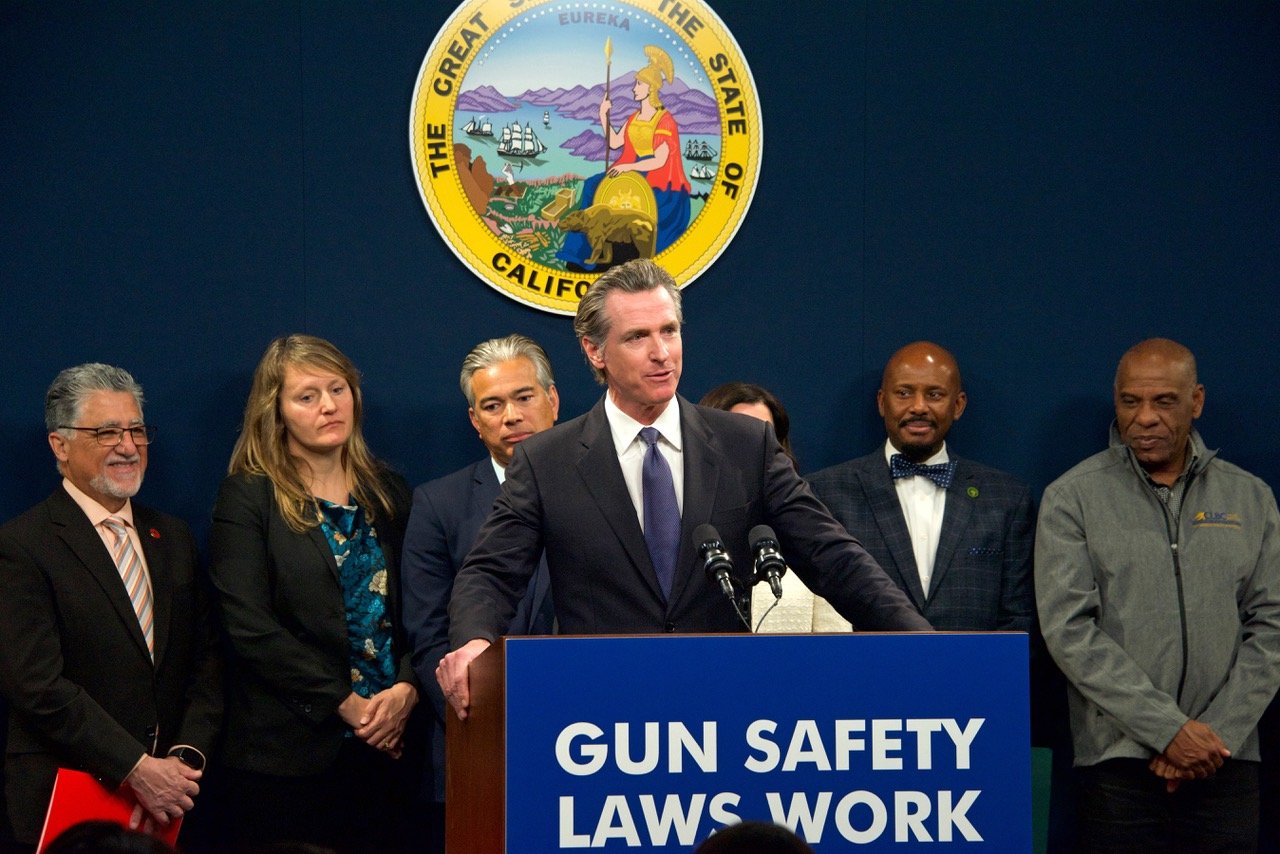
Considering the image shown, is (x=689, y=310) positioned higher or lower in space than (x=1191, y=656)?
higher

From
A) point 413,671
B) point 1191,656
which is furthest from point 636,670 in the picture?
point 1191,656

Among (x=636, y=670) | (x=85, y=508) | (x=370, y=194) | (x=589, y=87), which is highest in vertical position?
(x=589, y=87)

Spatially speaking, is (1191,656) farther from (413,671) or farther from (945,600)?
(413,671)

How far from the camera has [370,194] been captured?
172 inches

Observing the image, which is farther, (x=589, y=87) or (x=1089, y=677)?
(x=589, y=87)

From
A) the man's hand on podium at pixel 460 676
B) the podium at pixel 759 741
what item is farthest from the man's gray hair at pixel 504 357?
the podium at pixel 759 741

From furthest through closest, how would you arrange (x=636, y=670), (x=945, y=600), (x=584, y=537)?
(x=945, y=600), (x=584, y=537), (x=636, y=670)

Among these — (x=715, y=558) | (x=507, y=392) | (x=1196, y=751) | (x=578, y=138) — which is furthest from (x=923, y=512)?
(x=715, y=558)

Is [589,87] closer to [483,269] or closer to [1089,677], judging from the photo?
[483,269]

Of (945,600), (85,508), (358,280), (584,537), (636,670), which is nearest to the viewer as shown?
(636,670)

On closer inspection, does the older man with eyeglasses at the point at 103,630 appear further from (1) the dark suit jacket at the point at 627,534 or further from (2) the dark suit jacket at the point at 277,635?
(1) the dark suit jacket at the point at 627,534

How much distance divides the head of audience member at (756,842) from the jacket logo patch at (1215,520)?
3.01 meters

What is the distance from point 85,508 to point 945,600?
8.15 feet

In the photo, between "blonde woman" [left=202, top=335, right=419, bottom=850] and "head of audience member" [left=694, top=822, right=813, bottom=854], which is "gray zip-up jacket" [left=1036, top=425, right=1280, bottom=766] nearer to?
"blonde woman" [left=202, top=335, right=419, bottom=850]
